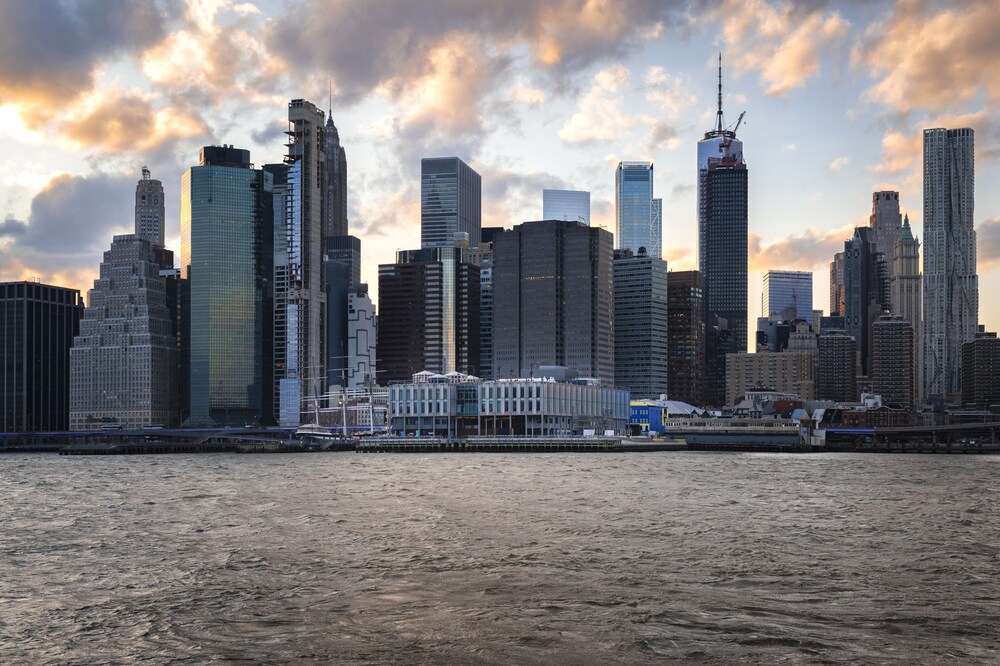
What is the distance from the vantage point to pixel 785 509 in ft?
257

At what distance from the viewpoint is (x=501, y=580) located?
146 ft

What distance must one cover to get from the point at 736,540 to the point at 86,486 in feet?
266

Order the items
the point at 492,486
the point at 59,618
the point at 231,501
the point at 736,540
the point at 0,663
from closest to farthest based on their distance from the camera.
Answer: the point at 0,663 < the point at 59,618 < the point at 736,540 < the point at 231,501 < the point at 492,486

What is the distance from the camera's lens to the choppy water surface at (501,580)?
3325 cm

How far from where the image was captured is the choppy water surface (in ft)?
109

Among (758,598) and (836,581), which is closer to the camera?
(758,598)

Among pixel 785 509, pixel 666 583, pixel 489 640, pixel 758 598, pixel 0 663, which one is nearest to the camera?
pixel 0 663

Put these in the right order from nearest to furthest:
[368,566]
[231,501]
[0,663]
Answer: [0,663], [368,566], [231,501]

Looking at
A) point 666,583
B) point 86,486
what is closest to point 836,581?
point 666,583

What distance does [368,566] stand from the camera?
4834 cm

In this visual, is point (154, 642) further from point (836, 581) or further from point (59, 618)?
point (836, 581)

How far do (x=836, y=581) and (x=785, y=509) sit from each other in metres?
34.9

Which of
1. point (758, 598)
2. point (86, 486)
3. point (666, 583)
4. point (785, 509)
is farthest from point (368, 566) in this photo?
point (86, 486)

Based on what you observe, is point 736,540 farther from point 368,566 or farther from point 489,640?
point 489,640
